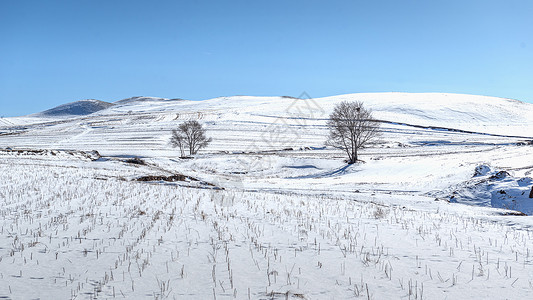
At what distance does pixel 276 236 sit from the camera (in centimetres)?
Answer: 749

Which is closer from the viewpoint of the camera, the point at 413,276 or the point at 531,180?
the point at 413,276

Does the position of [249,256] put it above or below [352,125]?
below

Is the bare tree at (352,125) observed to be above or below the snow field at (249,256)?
above

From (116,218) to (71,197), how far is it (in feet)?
14.9

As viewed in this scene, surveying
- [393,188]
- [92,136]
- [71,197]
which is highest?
[92,136]

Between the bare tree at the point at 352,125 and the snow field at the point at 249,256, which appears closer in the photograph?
the snow field at the point at 249,256

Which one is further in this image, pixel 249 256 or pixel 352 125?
pixel 352 125

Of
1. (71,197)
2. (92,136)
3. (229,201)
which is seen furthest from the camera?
(92,136)

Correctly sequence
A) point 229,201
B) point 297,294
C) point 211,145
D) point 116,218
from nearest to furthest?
point 297,294 → point 116,218 → point 229,201 → point 211,145

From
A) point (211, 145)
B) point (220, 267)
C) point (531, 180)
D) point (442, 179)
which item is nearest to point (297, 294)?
point (220, 267)

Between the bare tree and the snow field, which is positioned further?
the bare tree

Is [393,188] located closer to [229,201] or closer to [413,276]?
[229,201]

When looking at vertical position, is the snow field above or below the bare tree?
below

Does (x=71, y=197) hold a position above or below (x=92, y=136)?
below
